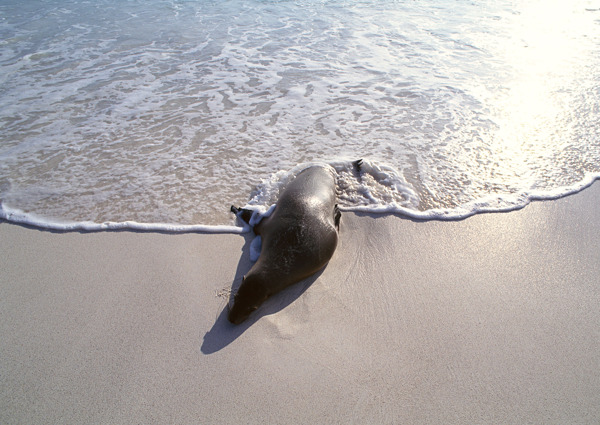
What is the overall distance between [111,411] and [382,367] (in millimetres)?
1605

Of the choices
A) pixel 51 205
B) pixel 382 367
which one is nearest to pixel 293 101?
pixel 51 205

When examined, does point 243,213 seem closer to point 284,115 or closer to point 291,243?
point 291,243

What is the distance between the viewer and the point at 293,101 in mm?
5809

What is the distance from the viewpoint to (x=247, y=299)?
2582 mm

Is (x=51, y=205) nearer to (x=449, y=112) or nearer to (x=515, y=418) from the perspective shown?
(x=515, y=418)

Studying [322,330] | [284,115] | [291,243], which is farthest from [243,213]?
[284,115]

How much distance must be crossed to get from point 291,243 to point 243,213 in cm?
89

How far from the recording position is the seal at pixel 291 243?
103 inches

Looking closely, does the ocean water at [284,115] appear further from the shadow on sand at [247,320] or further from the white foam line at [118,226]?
the shadow on sand at [247,320]

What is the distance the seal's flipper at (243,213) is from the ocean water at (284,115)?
0.44 feet

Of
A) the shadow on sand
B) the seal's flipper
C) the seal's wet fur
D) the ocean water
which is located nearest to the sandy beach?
the shadow on sand

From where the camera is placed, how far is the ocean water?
3.89 metres

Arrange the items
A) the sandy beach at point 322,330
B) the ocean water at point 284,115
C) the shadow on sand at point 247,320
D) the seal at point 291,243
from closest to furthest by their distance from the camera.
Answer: the sandy beach at point 322,330
the shadow on sand at point 247,320
the seal at point 291,243
the ocean water at point 284,115

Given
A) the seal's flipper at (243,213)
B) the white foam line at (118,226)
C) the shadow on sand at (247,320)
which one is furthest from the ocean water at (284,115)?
the shadow on sand at (247,320)
